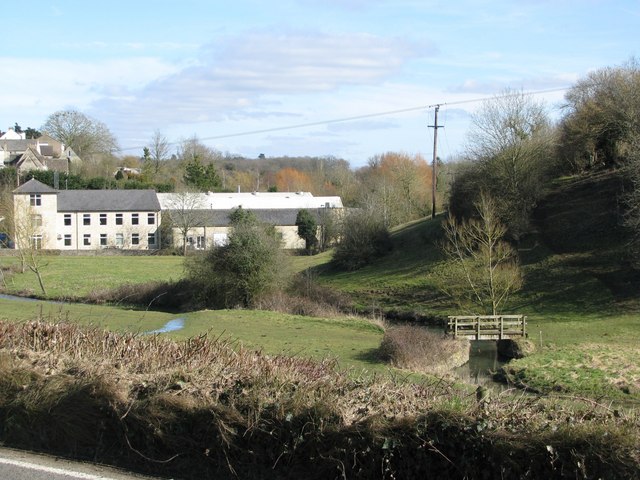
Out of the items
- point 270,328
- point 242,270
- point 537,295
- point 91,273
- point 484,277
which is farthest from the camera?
point 91,273

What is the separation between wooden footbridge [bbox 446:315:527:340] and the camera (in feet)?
109

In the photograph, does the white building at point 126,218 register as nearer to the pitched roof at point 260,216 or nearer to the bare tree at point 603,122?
the pitched roof at point 260,216

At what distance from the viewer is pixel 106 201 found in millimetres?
91500

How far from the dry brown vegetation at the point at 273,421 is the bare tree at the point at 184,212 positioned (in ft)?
263

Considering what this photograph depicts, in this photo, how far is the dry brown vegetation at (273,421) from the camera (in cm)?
645

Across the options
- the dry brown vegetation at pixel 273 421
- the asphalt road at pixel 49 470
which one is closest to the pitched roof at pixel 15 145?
the dry brown vegetation at pixel 273 421

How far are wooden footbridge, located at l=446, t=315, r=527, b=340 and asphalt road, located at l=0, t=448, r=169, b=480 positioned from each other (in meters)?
26.4

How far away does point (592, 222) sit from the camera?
2013 inches

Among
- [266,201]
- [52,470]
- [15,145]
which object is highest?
[15,145]

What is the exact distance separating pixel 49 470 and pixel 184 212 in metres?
83.2

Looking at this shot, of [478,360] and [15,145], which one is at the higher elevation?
[15,145]

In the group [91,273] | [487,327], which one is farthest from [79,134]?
[487,327]

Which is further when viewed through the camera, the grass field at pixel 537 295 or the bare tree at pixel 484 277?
the bare tree at pixel 484 277

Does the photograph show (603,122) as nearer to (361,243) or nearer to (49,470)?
(361,243)
